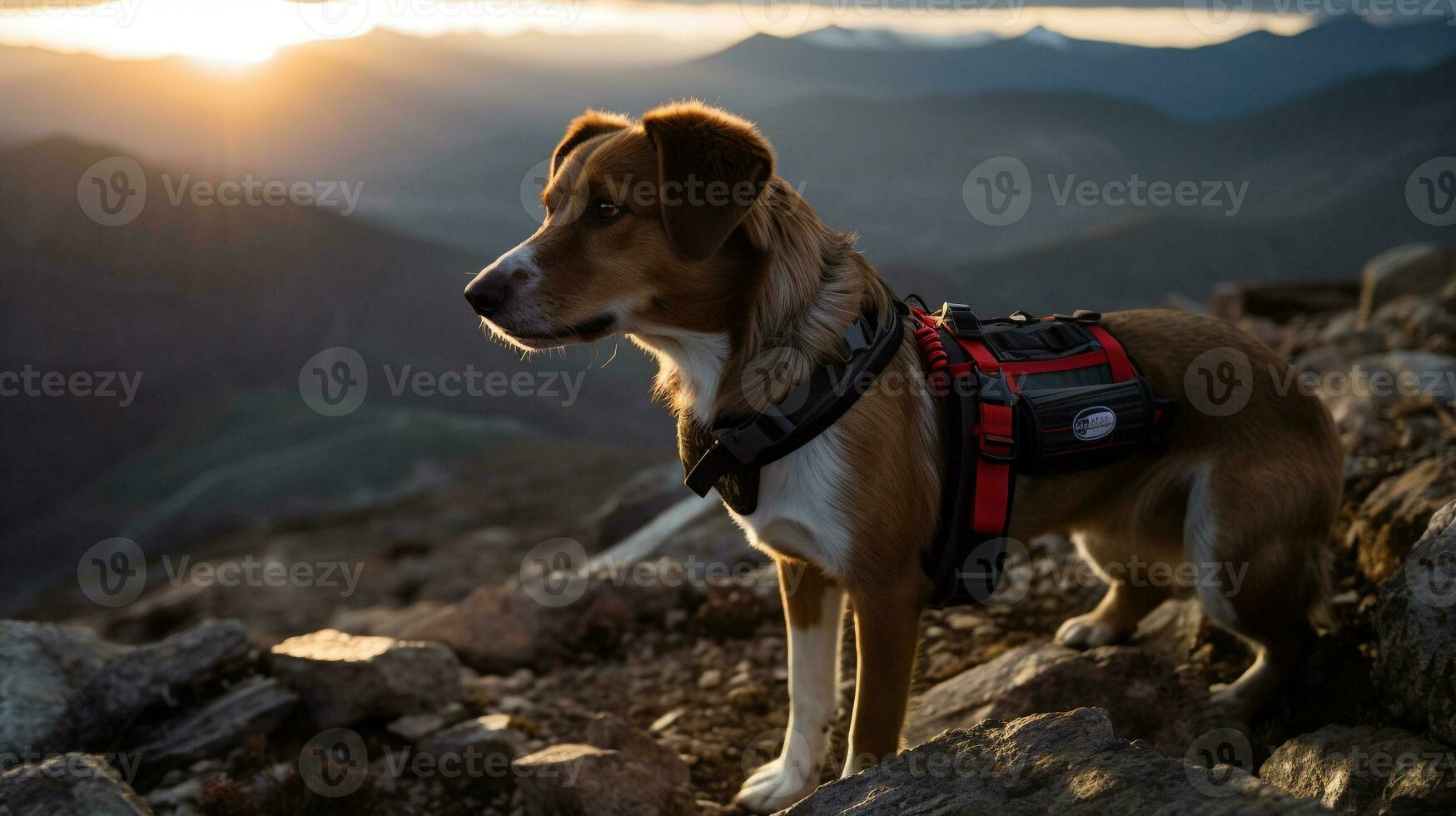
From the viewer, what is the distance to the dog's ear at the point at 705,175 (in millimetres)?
3000

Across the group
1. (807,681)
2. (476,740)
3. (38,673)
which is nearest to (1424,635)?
(807,681)

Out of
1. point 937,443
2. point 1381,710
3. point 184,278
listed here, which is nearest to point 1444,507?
point 1381,710

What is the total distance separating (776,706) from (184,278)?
11297 millimetres

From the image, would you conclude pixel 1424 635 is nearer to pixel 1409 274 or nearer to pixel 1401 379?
pixel 1401 379

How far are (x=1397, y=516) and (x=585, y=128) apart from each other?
12.7ft

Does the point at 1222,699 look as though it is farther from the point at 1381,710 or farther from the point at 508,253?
the point at 508,253

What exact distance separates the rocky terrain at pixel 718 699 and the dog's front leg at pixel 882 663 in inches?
13.3

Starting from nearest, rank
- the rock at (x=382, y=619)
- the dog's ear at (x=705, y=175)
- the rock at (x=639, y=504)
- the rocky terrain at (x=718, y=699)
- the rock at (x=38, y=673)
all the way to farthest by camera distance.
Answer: the rocky terrain at (x=718, y=699)
the dog's ear at (x=705, y=175)
the rock at (x=38, y=673)
the rock at (x=382, y=619)
the rock at (x=639, y=504)

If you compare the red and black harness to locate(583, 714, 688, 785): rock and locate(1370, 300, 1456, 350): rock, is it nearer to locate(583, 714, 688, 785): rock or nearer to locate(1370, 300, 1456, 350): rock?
locate(583, 714, 688, 785): rock

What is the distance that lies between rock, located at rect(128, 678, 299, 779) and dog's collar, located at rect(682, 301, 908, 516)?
267 centimetres

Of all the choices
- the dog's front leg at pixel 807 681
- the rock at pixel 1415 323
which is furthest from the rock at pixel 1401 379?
the dog's front leg at pixel 807 681

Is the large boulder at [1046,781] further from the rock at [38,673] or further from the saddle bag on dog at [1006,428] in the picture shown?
the rock at [38,673]

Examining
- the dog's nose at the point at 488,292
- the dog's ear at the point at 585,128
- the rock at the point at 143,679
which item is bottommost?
the rock at the point at 143,679

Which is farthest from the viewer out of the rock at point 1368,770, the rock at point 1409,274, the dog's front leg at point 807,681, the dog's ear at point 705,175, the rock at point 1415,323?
the rock at point 1409,274
